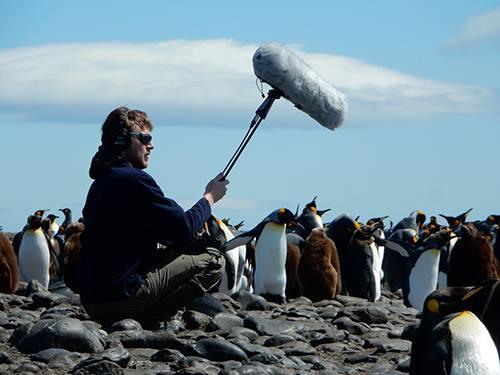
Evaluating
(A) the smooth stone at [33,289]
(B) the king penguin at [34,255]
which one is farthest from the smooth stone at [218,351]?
(B) the king penguin at [34,255]

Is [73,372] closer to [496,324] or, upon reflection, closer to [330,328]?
[496,324]

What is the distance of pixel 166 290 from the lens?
6418 millimetres

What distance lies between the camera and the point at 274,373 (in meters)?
5.71

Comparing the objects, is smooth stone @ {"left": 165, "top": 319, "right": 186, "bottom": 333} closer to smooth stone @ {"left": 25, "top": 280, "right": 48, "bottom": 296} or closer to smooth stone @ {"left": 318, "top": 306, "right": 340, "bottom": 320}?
smooth stone @ {"left": 318, "top": 306, "right": 340, "bottom": 320}

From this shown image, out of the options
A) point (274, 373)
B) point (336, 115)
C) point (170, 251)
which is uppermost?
point (336, 115)

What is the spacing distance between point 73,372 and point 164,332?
1.08 meters

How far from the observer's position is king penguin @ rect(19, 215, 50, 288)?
1442cm

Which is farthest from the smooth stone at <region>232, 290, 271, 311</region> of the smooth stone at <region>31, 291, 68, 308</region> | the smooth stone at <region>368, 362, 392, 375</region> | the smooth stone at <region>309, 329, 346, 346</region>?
the smooth stone at <region>368, 362, 392, 375</region>

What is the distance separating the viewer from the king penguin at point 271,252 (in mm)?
11883

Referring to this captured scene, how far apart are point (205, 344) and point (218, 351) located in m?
0.11

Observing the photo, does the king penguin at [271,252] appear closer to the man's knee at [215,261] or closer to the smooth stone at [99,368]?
the man's knee at [215,261]

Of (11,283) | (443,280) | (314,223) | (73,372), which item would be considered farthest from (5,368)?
(314,223)

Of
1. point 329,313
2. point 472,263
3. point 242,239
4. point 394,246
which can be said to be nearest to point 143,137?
point 329,313

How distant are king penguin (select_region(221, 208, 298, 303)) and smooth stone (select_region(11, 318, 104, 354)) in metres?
5.60
